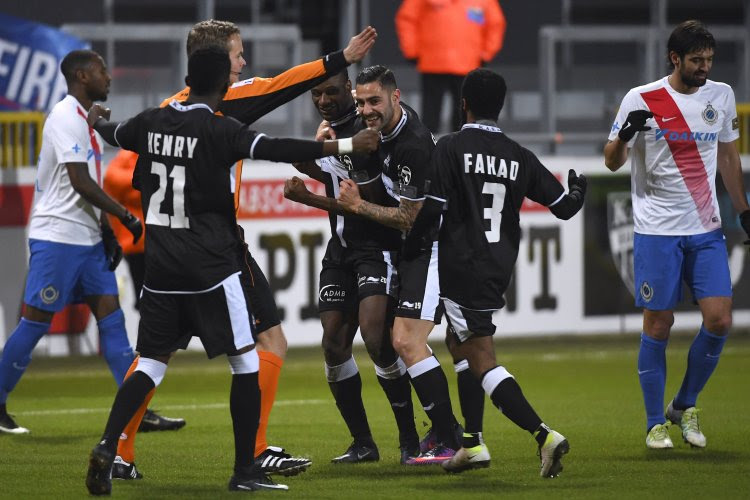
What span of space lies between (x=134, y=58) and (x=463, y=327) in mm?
7401

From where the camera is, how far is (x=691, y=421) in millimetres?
7676

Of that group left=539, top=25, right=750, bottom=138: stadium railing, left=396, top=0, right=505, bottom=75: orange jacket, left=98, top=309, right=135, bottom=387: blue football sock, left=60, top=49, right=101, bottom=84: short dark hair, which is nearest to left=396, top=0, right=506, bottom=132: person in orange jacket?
left=396, top=0, right=505, bottom=75: orange jacket

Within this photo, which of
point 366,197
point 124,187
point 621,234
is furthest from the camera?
point 621,234

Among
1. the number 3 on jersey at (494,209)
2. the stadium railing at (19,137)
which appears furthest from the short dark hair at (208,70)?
the stadium railing at (19,137)

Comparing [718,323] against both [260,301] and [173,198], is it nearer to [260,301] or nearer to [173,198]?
[260,301]

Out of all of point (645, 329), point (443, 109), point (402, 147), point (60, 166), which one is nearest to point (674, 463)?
point (645, 329)

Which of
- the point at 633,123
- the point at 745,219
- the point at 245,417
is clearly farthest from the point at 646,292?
the point at 245,417

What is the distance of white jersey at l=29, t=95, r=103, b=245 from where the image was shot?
8438 mm

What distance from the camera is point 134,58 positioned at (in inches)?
524

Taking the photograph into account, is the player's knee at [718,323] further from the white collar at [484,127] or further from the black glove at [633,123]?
the white collar at [484,127]

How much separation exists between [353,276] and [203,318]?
1.33 m

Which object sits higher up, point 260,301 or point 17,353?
point 260,301

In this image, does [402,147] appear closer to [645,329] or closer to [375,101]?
[375,101]

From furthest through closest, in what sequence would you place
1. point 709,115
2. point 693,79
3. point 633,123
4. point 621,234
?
point 621,234
point 709,115
point 693,79
point 633,123
